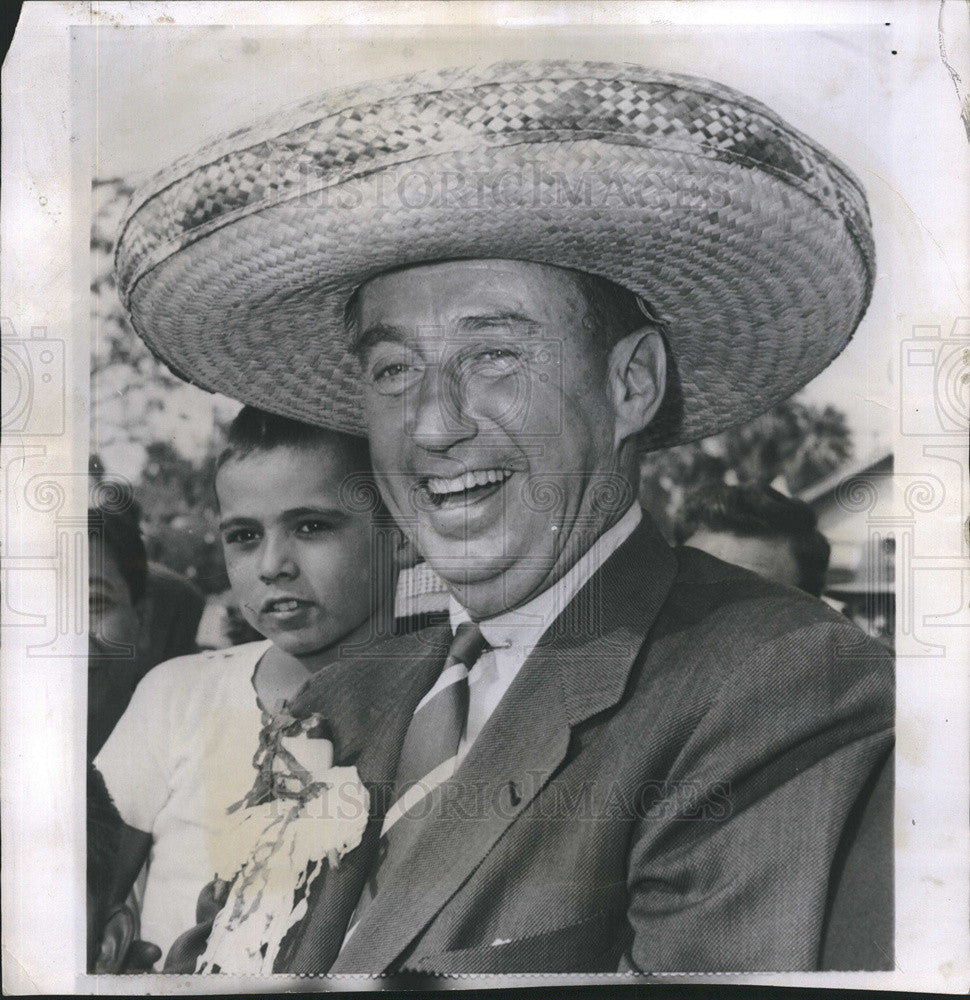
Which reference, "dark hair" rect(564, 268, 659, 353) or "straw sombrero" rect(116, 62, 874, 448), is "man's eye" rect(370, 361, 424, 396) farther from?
"dark hair" rect(564, 268, 659, 353)

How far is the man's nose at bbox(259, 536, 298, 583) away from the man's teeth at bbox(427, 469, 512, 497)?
0.36 meters

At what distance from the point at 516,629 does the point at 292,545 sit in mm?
525

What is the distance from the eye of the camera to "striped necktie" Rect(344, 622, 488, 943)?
2.17m

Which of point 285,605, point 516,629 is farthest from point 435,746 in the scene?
point 285,605

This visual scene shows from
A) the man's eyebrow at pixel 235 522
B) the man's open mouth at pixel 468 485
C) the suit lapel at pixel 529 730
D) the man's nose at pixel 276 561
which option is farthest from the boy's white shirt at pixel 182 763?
the man's open mouth at pixel 468 485

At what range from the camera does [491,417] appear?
2133 millimetres

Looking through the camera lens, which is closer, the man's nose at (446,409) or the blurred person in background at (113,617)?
the man's nose at (446,409)

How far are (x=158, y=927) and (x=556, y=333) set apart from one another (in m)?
1.59

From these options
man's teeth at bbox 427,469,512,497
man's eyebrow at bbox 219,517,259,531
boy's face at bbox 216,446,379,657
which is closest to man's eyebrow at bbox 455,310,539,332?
man's teeth at bbox 427,469,512,497

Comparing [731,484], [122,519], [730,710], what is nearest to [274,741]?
[122,519]

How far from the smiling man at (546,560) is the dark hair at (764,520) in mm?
64

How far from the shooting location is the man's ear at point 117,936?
7.39ft

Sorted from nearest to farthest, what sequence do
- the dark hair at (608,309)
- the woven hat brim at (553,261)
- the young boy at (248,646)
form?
the woven hat brim at (553,261) < the dark hair at (608,309) < the young boy at (248,646)

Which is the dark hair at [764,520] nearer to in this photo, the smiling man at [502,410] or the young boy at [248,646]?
the smiling man at [502,410]
